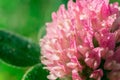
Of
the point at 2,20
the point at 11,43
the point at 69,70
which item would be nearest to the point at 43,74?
the point at 69,70

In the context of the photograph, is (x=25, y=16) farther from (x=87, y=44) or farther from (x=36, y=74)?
(x=87, y=44)

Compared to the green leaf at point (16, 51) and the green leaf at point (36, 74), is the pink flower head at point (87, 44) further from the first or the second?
the green leaf at point (16, 51)

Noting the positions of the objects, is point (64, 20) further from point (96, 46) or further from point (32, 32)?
point (32, 32)

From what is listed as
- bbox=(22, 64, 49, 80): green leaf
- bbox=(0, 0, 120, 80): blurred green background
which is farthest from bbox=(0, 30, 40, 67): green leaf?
bbox=(0, 0, 120, 80): blurred green background

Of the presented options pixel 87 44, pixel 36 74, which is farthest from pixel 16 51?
pixel 87 44

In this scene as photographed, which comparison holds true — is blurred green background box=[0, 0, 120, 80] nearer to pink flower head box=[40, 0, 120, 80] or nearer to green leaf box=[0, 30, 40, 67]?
green leaf box=[0, 30, 40, 67]

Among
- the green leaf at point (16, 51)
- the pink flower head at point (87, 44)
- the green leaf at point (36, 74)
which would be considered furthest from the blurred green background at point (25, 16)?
the pink flower head at point (87, 44)

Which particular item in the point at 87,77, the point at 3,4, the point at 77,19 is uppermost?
the point at 3,4
